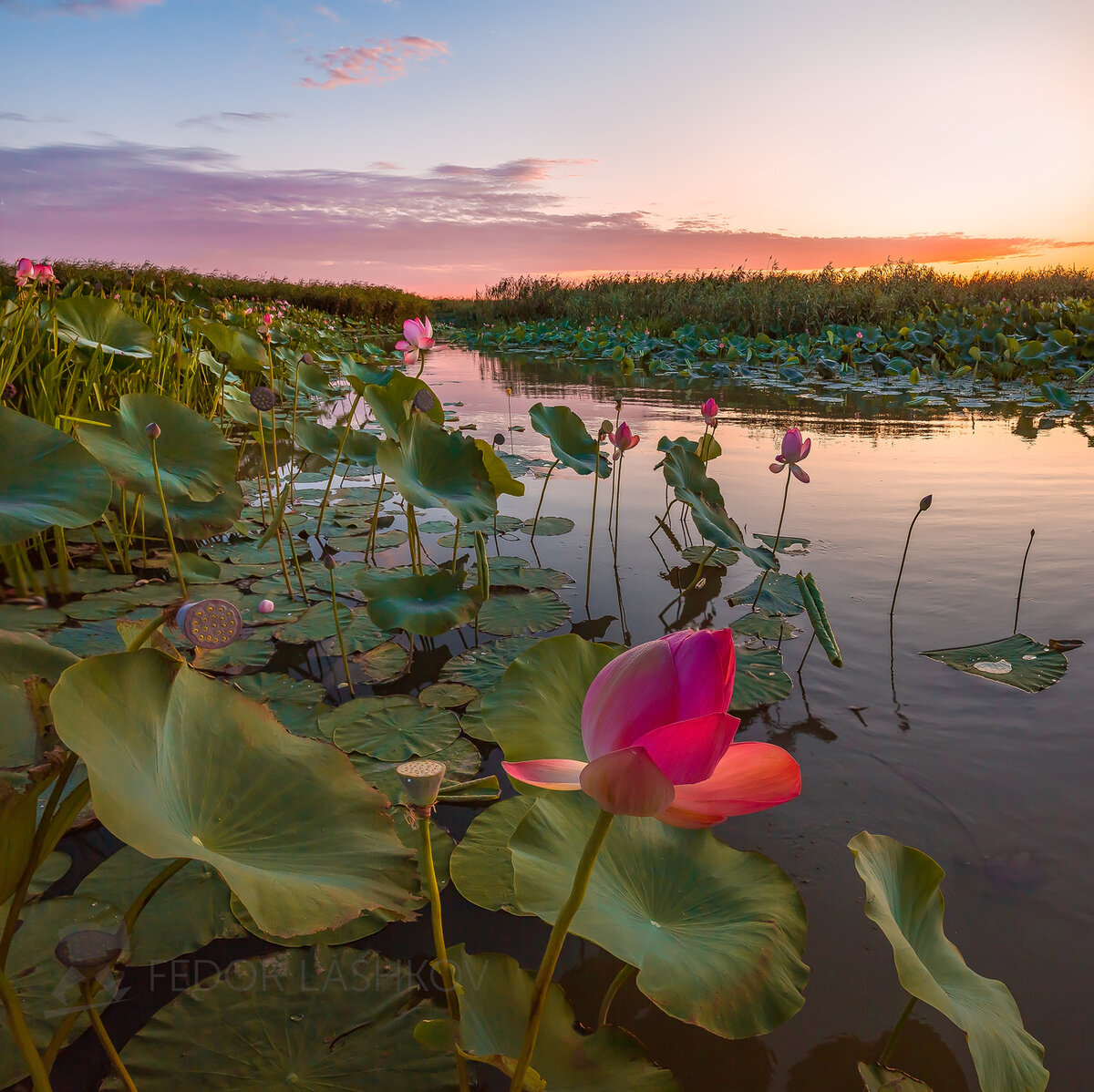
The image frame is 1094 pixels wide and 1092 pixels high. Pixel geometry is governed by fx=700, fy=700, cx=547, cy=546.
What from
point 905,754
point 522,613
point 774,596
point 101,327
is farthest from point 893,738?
point 101,327

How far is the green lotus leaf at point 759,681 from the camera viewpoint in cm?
135

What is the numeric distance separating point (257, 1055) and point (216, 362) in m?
3.02

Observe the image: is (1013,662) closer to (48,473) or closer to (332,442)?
(48,473)

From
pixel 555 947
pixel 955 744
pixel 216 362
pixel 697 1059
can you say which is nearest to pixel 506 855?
pixel 697 1059

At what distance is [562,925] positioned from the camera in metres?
0.47

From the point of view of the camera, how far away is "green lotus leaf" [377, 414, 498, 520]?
1.53m

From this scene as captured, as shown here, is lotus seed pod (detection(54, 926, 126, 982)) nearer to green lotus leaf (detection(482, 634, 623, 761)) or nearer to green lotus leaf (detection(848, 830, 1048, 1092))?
green lotus leaf (detection(482, 634, 623, 761))

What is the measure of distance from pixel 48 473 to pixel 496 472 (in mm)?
908

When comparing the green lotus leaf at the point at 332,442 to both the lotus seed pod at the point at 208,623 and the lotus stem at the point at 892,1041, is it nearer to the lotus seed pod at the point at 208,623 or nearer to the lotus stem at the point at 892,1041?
the lotus seed pod at the point at 208,623

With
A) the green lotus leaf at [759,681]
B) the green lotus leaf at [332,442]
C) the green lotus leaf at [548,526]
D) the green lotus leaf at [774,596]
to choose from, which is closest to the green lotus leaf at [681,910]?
the green lotus leaf at [759,681]

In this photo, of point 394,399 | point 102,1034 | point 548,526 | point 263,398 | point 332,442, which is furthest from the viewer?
point 332,442

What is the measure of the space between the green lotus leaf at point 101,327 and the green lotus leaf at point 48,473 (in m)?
1.18

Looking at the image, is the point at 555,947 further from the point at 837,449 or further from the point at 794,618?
the point at 837,449

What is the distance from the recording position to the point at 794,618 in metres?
1.78
